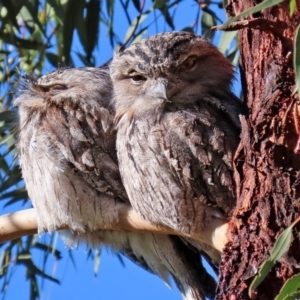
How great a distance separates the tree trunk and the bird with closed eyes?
678 millimetres

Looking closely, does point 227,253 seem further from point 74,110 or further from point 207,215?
point 74,110

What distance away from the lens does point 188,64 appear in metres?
2.69

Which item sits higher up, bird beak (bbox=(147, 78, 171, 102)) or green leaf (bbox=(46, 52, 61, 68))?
green leaf (bbox=(46, 52, 61, 68))

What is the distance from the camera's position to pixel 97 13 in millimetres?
3527

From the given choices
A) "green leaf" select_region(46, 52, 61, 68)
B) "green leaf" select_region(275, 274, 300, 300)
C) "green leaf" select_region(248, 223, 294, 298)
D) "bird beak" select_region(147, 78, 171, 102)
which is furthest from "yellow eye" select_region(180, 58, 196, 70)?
"green leaf" select_region(46, 52, 61, 68)

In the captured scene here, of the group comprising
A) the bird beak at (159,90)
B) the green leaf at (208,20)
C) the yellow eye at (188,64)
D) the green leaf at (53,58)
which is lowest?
the bird beak at (159,90)

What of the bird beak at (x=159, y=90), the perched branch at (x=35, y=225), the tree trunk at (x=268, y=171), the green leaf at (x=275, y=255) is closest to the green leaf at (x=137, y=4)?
the bird beak at (x=159, y=90)

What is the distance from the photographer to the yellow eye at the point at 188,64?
8.77 feet

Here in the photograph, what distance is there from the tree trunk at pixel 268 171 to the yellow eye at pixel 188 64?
19.8 inches

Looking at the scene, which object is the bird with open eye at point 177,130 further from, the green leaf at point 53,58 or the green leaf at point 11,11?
the green leaf at point 53,58

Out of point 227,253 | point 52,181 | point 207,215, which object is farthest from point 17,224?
point 227,253

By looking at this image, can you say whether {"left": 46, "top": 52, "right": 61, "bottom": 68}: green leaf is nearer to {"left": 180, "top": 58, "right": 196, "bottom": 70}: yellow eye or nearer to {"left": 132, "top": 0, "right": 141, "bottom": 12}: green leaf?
{"left": 132, "top": 0, "right": 141, "bottom": 12}: green leaf

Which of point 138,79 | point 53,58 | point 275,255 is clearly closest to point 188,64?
point 138,79

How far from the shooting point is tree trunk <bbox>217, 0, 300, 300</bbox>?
202 centimetres
